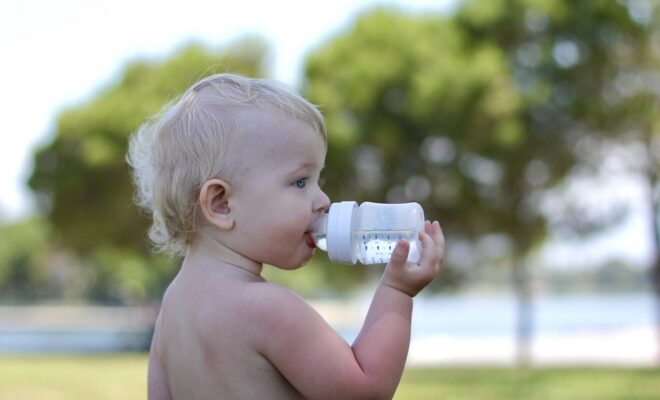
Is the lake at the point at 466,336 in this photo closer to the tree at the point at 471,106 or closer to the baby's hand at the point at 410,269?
the tree at the point at 471,106

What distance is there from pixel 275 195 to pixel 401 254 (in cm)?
28

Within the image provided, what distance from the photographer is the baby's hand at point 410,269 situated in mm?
1770

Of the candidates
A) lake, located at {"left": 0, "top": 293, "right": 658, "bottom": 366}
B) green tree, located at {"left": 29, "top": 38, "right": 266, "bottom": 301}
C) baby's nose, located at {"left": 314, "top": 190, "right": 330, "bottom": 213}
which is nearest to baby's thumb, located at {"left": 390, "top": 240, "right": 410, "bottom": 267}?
baby's nose, located at {"left": 314, "top": 190, "right": 330, "bottom": 213}

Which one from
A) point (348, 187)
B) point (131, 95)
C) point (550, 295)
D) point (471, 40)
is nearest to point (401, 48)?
point (471, 40)

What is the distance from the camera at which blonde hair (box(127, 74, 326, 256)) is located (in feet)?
5.94

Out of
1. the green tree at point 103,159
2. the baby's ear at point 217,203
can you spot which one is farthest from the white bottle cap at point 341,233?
the green tree at point 103,159

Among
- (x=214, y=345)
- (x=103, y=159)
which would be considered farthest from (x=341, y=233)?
(x=103, y=159)

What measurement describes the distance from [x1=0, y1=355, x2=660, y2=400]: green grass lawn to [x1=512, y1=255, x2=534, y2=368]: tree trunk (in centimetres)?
512

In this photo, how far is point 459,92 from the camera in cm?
1922

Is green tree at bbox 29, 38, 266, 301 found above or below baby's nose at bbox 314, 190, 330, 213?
above

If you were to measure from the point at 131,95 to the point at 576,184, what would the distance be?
39.6ft

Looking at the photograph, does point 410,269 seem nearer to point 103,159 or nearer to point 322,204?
point 322,204

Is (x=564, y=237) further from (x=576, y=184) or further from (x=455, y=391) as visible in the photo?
(x=455, y=391)

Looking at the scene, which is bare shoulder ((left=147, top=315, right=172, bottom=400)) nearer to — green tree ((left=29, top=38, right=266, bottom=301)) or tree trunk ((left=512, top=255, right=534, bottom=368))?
tree trunk ((left=512, top=255, right=534, bottom=368))
